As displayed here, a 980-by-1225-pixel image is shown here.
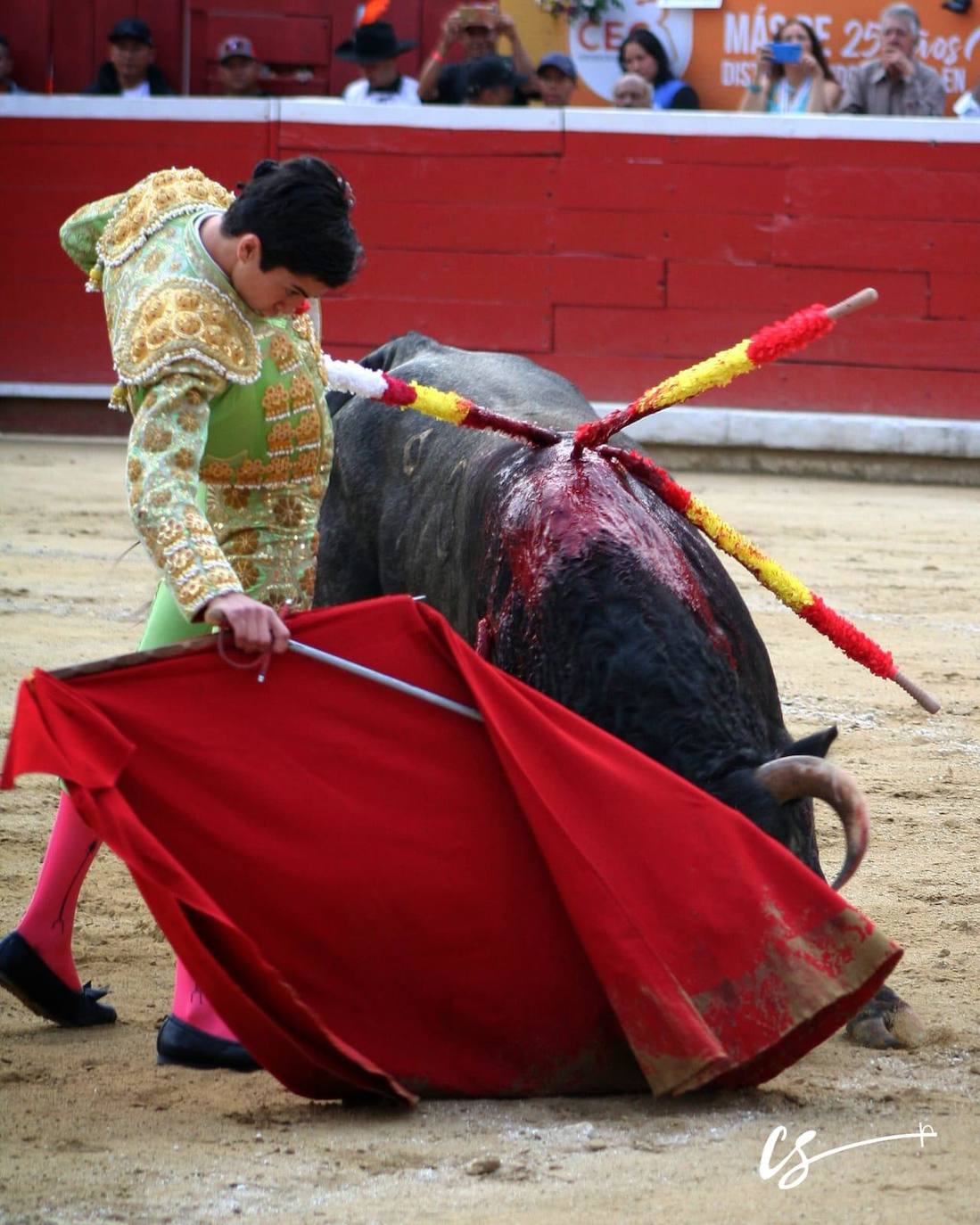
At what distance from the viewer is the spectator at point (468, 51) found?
8.03 meters

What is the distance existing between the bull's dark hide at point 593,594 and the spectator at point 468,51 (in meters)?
4.76

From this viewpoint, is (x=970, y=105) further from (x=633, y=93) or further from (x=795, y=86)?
(x=633, y=93)

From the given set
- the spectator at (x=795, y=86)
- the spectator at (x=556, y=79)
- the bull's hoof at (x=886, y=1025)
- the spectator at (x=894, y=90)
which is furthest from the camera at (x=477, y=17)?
the bull's hoof at (x=886, y=1025)

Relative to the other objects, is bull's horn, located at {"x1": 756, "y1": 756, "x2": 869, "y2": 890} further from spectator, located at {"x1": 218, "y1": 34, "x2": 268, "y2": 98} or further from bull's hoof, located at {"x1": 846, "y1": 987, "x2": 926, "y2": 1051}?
spectator, located at {"x1": 218, "y1": 34, "x2": 268, "y2": 98}

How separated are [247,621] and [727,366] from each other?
3.72 feet

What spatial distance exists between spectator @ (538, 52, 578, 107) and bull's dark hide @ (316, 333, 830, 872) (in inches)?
192

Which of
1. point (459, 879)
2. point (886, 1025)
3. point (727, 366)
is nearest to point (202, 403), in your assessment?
point (459, 879)

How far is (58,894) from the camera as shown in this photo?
99.3 inches

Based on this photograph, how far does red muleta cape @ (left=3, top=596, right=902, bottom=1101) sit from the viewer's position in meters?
2.14

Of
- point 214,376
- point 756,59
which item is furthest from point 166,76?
point 214,376

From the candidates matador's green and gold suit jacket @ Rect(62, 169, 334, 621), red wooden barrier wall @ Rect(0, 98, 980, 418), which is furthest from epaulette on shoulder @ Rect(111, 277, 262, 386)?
red wooden barrier wall @ Rect(0, 98, 980, 418)

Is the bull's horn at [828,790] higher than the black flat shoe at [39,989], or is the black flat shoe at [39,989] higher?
A: the bull's horn at [828,790]

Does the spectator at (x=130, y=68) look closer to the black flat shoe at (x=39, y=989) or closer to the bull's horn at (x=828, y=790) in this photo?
the black flat shoe at (x=39, y=989)

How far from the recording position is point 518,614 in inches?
109
